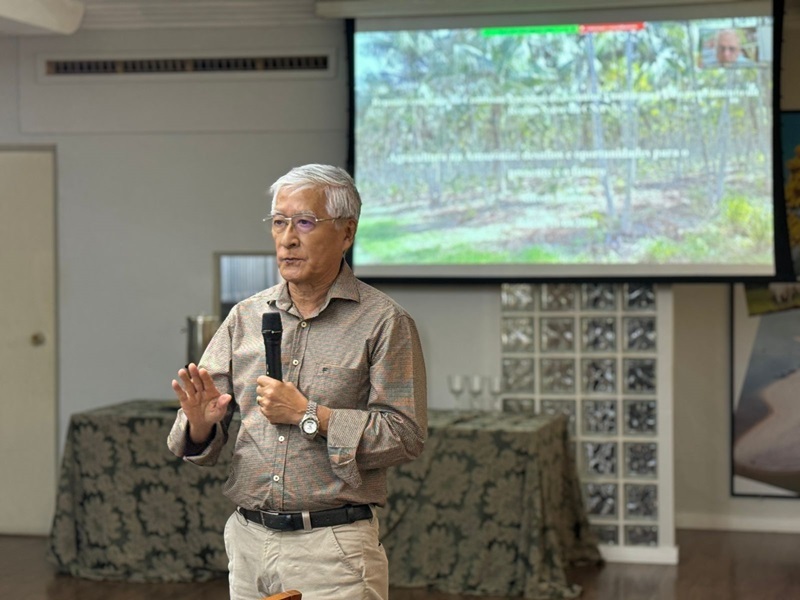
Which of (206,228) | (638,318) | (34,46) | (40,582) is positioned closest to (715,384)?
(638,318)

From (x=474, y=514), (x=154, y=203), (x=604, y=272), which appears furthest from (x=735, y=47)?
(x=154, y=203)

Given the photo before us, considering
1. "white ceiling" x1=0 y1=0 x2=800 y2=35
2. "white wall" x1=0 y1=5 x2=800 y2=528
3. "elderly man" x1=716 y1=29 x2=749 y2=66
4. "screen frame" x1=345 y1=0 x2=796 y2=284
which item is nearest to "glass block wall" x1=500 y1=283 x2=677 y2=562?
"screen frame" x1=345 y1=0 x2=796 y2=284

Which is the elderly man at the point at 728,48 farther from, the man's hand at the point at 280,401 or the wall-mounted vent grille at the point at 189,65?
the man's hand at the point at 280,401

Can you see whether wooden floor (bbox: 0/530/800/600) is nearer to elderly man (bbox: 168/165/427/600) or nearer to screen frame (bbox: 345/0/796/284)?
screen frame (bbox: 345/0/796/284)

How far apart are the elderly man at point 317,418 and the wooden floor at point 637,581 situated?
2761 millimetres

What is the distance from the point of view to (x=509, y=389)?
5.87 metres

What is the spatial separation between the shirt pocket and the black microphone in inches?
3.6

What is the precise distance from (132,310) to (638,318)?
108 inches

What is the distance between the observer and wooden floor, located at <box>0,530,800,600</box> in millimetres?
4984

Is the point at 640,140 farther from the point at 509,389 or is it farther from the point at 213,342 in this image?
the point at 213,342

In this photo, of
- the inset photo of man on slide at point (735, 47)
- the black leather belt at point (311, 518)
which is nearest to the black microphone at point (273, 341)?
the black leather belt at point (311, 518)

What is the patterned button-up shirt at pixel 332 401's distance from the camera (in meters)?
2.20

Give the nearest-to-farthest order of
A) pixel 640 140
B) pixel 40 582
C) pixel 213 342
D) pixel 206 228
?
pixel 213 342 → pixel 40 582 → pixel 640 140 → pixel 206 228

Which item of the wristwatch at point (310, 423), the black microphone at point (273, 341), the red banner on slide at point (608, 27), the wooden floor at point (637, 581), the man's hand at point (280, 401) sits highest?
the red banner on slide at point (608, 27)
